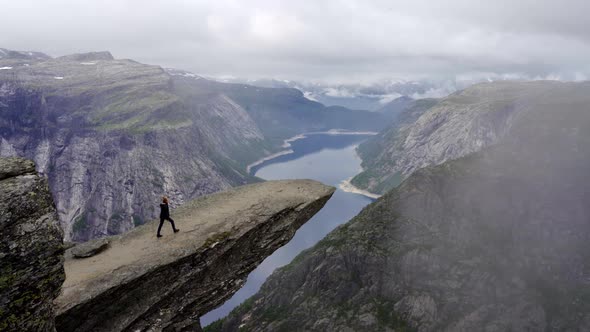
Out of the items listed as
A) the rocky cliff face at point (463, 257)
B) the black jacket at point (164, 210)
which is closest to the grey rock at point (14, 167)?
the black jacket at point (164, 210)

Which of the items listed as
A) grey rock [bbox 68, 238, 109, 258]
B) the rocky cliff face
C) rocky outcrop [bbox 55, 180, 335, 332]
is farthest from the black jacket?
the rocky cliff face

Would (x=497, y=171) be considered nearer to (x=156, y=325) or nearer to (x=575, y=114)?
(x=575, y=114)

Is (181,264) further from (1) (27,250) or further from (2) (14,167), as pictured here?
(2) (14,167)

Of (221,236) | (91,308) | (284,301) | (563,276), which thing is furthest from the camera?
(284,301)

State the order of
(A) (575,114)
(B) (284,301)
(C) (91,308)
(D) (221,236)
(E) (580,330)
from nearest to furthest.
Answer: (C) (91,308) → (D) (221,236) → (E) (580,330) → (B) (284,301) → (A) (575,114)

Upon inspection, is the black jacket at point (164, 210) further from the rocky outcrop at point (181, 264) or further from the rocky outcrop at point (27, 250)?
the rocky outcrop at point (27, 250)

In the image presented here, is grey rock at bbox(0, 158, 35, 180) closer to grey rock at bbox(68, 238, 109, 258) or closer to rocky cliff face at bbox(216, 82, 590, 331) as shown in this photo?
grey rock at bbox(68, 238, 109, 258)

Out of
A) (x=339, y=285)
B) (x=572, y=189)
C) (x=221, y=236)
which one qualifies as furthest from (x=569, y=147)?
(x=221, y=236)
